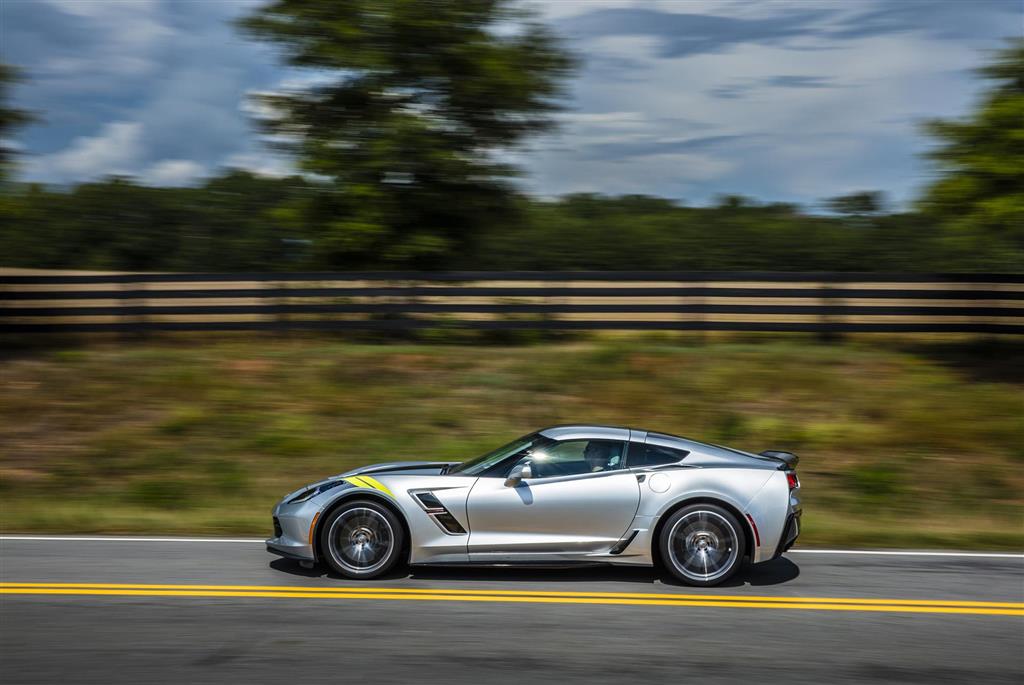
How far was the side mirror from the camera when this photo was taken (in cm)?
675

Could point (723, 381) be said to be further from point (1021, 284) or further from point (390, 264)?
point (390, 264)

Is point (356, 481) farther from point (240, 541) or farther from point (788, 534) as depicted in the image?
point (788, 534)

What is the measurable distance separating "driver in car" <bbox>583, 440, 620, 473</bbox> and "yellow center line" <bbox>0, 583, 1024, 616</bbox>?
932 mm

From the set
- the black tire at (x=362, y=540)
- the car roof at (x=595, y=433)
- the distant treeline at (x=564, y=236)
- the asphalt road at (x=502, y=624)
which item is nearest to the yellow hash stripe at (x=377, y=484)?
the black tire at (x=362, y=540)

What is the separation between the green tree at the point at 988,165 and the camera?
13.8 m

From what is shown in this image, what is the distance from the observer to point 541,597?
21.2 feet

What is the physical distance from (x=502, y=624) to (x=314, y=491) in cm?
199

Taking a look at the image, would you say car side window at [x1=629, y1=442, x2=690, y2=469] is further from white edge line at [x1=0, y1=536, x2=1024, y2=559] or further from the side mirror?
white edge line at [x1=0, y1=536, x2=1024, y2=559]

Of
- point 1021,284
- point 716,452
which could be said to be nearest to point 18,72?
point 716,452

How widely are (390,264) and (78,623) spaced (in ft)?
42.1

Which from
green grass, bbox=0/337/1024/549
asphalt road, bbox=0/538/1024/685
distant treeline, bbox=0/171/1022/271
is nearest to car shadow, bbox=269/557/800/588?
asphalt road, bbox=0/538/1024/685

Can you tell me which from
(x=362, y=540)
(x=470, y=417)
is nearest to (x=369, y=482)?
(x=362, y=540)

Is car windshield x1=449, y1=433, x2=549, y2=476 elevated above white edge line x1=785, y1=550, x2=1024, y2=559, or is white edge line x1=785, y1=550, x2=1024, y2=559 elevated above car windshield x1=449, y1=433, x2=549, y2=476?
car windshield x1=449, y1=433, x2=549, y2=476

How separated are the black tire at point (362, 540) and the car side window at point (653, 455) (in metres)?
1.81
